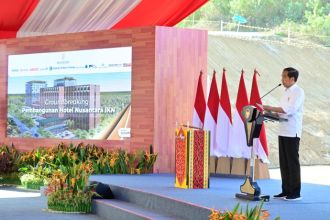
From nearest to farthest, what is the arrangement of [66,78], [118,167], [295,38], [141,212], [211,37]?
[141,212] < [118,167] < [66,78] < [211,37] < [295,38]

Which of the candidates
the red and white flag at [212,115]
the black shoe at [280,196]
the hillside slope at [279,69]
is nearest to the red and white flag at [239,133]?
the red and white flag at [212,115]

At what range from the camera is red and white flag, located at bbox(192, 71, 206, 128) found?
1033 centimetres

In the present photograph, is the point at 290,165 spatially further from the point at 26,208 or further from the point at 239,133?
the point at 26,208

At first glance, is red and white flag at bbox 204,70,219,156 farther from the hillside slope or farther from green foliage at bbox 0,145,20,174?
the hillside slope

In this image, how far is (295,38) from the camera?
1453 inches

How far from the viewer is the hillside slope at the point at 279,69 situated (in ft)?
95.5

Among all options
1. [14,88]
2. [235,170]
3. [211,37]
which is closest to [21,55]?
[14,88]

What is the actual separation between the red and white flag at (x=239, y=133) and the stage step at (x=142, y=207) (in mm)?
1933

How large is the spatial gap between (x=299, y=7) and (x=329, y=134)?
10630 millimetres

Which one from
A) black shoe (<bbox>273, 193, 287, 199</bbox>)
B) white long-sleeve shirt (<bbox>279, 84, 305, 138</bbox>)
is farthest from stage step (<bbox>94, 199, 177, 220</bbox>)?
white long-sleeve shirt (<bbox>279, 84, 305, 138</bbox>)

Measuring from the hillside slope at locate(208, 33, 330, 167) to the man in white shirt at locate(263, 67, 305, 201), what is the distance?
2013cm

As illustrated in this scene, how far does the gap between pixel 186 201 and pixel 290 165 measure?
1.02 metres

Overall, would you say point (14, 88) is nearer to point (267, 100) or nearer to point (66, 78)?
point (66, 78)

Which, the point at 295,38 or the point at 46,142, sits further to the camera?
the point at 295,38
